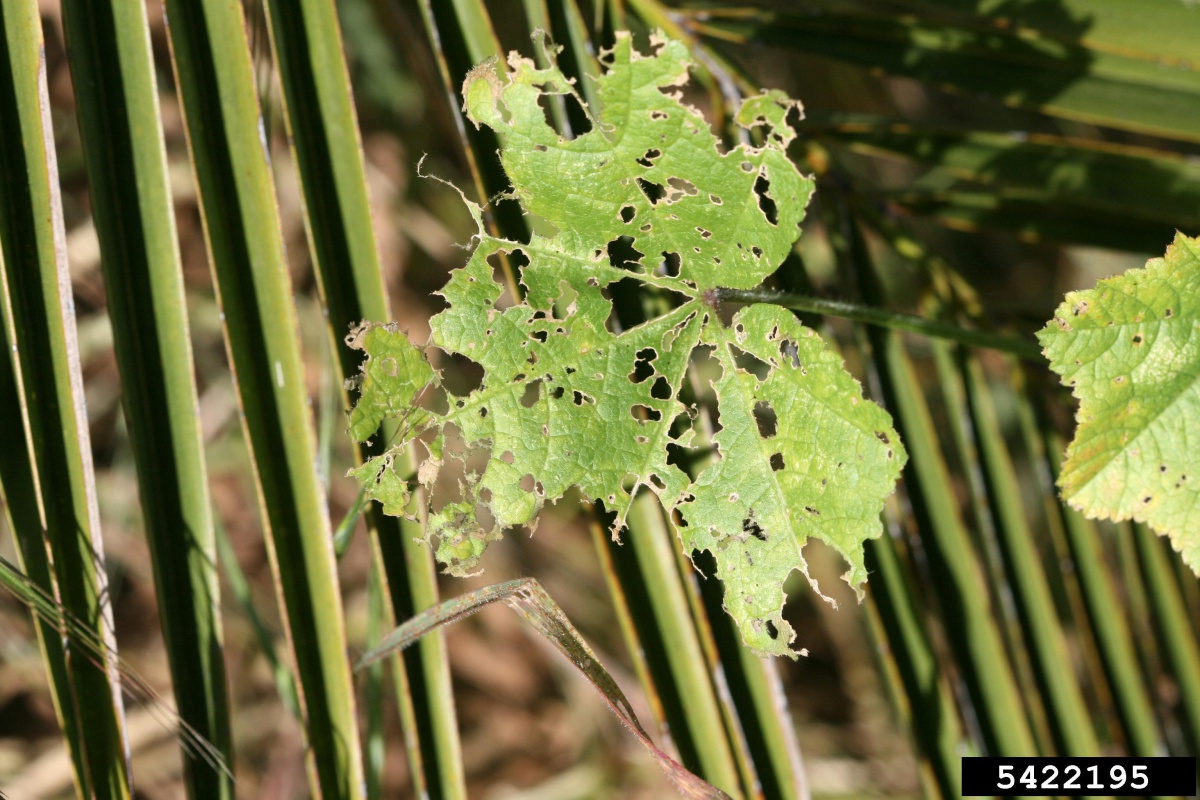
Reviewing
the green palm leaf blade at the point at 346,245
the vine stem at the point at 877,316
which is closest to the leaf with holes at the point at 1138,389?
the vine stem at the point at 877,316

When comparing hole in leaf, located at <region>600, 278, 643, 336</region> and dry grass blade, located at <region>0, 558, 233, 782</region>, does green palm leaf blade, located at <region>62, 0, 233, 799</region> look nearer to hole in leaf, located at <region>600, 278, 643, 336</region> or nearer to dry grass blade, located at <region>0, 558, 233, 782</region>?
dry grass blade, located at <region>0, 558, 233, 782</region>

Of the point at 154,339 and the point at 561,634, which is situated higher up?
the point at 154,339

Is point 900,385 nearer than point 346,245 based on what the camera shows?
No

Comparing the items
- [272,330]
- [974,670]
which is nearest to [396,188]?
[272,330]

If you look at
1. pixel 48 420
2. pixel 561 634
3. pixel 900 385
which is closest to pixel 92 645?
pixel 48 420

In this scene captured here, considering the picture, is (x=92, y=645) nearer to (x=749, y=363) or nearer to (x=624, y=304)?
(x=624, y=304)

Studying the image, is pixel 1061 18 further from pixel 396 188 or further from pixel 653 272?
pixel 396 188
